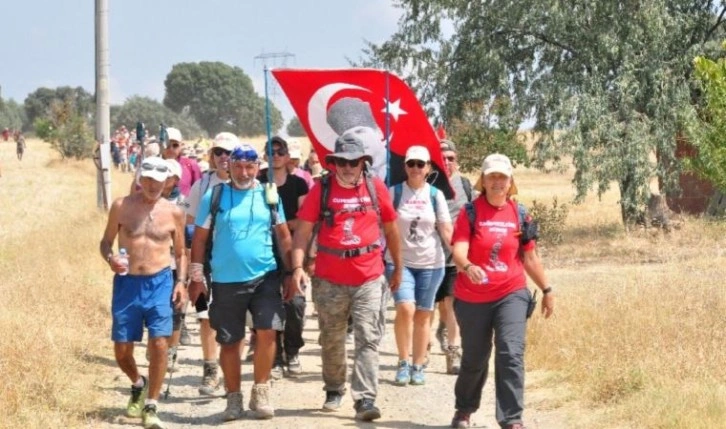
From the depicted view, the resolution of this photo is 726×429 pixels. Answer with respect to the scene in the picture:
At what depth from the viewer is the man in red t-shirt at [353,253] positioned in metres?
8.51

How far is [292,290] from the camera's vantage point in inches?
337

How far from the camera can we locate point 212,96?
454ft

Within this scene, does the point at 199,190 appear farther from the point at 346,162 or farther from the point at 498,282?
the point at 498,282

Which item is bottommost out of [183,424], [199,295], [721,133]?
[183,424]

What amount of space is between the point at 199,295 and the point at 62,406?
118 centimetres

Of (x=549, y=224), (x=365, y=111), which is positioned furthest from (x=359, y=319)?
(x=549, y=224)

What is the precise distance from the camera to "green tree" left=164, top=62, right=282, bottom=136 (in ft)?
452

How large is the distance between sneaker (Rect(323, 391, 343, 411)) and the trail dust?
0.14ft

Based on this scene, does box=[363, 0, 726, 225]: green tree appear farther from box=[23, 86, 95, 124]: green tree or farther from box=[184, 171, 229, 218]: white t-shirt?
box=[23, 86, 95, 124]: green tree

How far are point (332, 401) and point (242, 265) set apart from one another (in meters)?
1.17

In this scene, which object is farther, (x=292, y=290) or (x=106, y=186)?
(x=106, y=186)

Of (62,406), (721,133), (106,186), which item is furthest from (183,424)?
(106,186)

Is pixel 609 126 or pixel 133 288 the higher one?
pixel 609 126

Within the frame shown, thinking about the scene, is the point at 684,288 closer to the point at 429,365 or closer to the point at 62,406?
the point at 429,365
